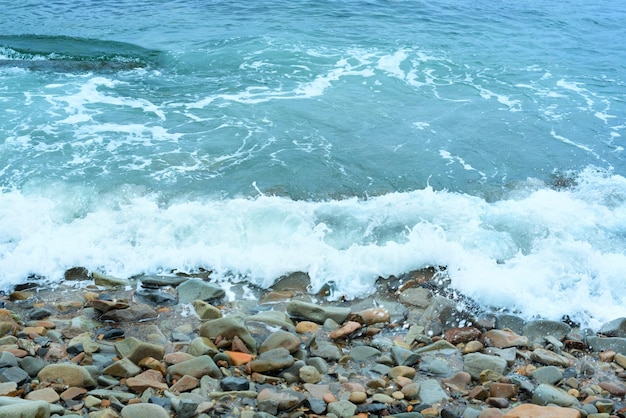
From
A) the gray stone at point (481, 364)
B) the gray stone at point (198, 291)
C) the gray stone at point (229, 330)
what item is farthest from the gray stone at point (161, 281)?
the gray stone at point (481, 364)

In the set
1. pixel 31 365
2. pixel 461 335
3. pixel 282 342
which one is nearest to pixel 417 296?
pixel 461 335

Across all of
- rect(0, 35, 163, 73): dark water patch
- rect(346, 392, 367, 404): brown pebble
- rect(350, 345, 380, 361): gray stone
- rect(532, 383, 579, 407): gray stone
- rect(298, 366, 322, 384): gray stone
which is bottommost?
rect(350, 345, 380, 361): gray stone

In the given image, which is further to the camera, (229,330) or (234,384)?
(229,330)

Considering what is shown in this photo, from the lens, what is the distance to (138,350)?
19.9 feet

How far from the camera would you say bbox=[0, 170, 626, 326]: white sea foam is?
8.22 m

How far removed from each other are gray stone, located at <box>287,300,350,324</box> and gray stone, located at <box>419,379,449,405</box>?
1490mm

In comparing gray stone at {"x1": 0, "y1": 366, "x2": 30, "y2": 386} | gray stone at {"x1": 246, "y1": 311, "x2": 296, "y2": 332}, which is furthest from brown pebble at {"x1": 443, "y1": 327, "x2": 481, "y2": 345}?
gray stone at {"x1": 0, "y1": 366, "x2": 30, "y2": 386}

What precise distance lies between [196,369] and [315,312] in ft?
5.77

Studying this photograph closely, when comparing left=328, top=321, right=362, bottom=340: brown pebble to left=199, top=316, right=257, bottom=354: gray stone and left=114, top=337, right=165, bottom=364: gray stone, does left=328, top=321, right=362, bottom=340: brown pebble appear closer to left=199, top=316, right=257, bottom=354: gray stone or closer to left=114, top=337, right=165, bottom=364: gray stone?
left=199, top=316, right=257, bottom=354: gray stone

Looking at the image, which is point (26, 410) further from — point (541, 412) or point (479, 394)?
point (541, 412)

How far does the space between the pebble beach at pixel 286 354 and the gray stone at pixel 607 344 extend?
11mm

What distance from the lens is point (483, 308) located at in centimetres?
775

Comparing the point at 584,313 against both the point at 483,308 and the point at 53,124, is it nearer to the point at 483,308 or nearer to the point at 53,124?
the point at 483,308

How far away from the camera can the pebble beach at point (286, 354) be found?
543cm
